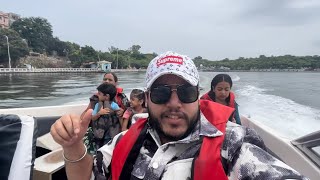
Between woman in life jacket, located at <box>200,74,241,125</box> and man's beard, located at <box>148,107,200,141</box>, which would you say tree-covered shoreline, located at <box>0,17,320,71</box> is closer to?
woman in life jacket, located at <box>200,74,241,125</box>

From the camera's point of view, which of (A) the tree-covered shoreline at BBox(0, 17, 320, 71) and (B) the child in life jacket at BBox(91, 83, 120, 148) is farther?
(A) the tree-covered shoreline at BBox(0, 17, 320, 71)

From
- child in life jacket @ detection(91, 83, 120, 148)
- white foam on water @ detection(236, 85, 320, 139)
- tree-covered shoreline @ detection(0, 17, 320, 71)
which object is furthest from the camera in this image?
tree-covered shoreline @ detection(0, 17, 320, 71)

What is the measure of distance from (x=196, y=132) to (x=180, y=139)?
6 centimetres

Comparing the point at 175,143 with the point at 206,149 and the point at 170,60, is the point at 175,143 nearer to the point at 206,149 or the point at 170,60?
the point at 206,149

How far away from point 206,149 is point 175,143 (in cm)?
14

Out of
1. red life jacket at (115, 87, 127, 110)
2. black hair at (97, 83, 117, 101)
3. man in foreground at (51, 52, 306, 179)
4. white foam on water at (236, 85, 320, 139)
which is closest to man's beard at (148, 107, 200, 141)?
man in foreground at (51, 52, 306, 179)

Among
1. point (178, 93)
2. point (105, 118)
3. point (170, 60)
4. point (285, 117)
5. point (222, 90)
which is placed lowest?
point (285, 117)

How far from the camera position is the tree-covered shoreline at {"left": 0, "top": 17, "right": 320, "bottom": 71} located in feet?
162

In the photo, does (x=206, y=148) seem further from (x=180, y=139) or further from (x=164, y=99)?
(x=164, y=99)

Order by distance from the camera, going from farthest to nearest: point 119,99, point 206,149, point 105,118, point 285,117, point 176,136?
→ point 285,117, point 119,99, point 105,118, point 176,136, point 206,149

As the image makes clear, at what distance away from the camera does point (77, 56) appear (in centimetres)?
5981

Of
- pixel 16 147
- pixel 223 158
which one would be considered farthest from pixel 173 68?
pixel 16 147

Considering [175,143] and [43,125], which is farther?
[43,125]

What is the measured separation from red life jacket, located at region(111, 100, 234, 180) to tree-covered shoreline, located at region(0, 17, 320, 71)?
126 ft
